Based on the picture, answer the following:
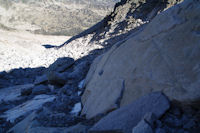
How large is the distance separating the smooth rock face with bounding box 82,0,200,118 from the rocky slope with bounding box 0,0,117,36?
2830 cm

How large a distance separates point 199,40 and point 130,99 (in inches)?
37.2

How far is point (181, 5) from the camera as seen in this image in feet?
8.07

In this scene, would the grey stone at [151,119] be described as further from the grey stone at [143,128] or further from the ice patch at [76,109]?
the ice patch at [76,109]

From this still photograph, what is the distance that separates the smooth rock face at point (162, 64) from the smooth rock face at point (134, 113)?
11cm

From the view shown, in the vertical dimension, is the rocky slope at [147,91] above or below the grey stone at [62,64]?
above

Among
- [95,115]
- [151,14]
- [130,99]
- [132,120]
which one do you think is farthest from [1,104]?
[151,14]

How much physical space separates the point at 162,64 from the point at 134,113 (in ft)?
1.99

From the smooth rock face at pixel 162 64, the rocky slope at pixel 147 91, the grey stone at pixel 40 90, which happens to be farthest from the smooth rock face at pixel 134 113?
the grey stone at pixel 40 90

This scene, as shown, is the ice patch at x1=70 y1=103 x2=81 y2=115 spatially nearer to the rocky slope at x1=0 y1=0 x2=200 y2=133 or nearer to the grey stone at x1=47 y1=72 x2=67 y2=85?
the rocky slope at x1=0 y1=0 x2=200 y2=133

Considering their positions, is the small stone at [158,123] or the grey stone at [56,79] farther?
the grey stone at [56,79]

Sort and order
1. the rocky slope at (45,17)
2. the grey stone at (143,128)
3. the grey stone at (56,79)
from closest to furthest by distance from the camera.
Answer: the grey stone at (143,128), the grey stone at (56,79), the rocky slope at (45,17)

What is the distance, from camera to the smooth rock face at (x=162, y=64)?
6.37 feet

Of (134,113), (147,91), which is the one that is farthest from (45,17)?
(134,113)

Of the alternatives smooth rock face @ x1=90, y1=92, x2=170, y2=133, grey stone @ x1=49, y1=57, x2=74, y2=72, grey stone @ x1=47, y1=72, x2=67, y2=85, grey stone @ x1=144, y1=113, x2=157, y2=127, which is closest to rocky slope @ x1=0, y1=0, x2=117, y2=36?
grey stone @ x1=49, y1=57, x2=74, y2=72
